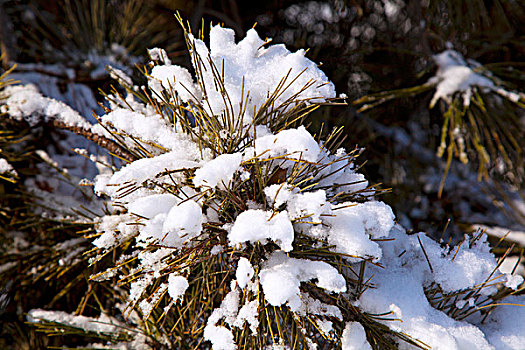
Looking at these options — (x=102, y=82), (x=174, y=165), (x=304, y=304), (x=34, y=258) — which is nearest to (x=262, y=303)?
(x=304, y=304)

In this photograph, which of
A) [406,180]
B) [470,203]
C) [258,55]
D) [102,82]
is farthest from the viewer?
[470,203]

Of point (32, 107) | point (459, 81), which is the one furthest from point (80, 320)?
point (459, 81)

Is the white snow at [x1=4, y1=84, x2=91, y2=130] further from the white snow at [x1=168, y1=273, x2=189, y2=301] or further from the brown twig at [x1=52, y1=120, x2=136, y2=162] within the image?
the white snow at [x1=168, y1=273, x2=189, y2=301]

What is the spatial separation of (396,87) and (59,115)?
1.04m

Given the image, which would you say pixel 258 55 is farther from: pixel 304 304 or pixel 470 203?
pixel 470 203

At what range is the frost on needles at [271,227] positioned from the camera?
0.40m

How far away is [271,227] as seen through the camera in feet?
1.21

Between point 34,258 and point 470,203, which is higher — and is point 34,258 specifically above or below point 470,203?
above

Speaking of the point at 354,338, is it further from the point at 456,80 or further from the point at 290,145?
the point at 456,80

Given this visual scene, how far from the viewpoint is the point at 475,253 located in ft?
1.70

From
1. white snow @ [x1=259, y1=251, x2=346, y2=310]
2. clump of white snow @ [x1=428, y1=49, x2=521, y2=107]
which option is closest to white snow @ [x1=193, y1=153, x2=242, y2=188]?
white snow @ [x1=259, y1=251, x2=346, y2=310]

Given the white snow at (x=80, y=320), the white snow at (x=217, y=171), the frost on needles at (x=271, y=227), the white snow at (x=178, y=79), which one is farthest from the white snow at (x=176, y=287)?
the white snow at (x=80, y=320)

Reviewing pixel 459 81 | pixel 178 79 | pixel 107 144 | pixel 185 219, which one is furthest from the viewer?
pixel 459 81

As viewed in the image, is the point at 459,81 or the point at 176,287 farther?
the point at 459,81
